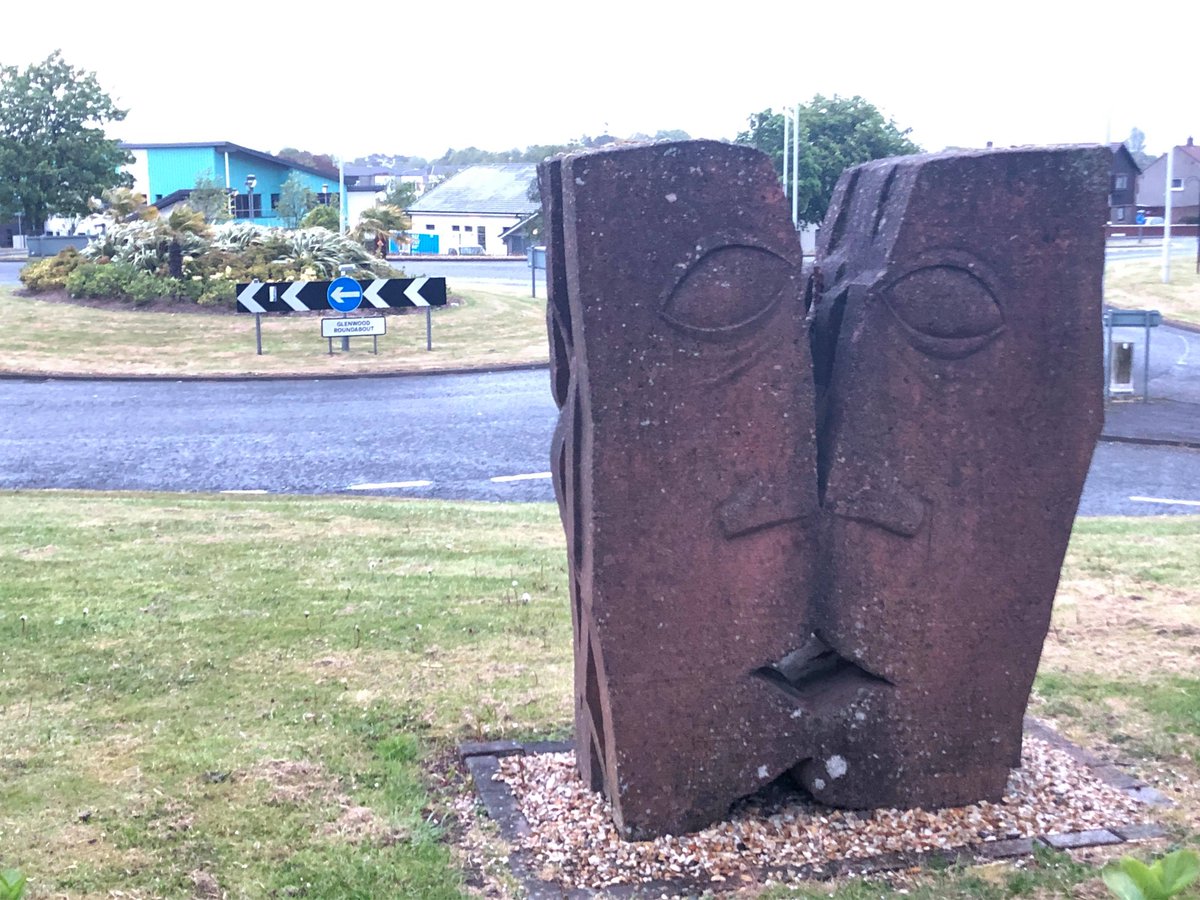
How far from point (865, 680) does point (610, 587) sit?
38.9 inches

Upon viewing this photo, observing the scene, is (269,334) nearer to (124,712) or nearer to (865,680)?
(124,712)

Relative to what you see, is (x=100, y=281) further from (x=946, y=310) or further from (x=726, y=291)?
(x=946, y=310)

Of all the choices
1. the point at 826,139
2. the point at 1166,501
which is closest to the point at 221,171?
the point at 826,139

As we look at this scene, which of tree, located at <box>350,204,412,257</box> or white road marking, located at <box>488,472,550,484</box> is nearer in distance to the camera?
white road marking, located at <box>488,472,550,484</box>

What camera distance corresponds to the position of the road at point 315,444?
37.0 ft

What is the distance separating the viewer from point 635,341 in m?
4.02

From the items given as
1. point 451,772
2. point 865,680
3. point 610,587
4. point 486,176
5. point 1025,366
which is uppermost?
point 486,176

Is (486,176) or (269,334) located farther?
(486,176)

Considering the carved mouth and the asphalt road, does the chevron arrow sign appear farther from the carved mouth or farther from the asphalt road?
the carved mouth

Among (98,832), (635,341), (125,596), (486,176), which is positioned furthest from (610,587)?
(486,176)

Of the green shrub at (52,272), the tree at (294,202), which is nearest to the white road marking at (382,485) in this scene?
the green shrub at (52,272)

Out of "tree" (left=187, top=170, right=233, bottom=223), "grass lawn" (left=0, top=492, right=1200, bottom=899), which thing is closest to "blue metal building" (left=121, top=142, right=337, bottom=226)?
"tree" (left=187, top=170, right=233, bottom=223)

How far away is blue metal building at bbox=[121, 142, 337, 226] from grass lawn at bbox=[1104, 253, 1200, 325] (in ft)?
110

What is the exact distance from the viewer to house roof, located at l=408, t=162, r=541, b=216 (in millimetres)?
62938
